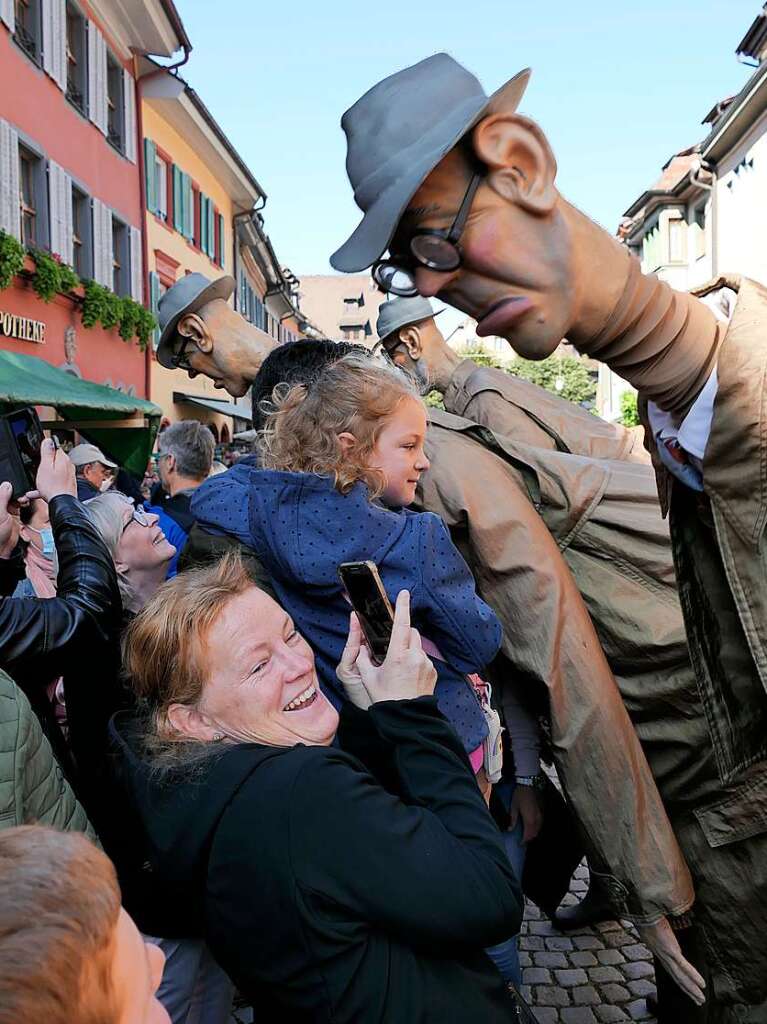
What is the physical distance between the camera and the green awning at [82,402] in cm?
603

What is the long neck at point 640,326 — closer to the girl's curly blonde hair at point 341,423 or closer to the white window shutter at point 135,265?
the girl's curly blonde hair at point 341,423

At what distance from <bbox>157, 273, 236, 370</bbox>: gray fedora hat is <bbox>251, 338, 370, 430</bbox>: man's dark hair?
0.86m

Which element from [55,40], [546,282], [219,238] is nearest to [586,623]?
[546,282]

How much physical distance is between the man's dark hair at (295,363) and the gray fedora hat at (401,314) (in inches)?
42.2

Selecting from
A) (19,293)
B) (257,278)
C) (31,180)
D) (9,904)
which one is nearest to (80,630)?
(9,904)

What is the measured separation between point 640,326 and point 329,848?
86 centimetres

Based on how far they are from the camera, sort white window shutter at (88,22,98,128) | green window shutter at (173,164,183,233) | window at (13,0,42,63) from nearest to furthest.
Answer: window at (13,0,42,63) → white window shutter at (88,22,98,128) → green window shutter at (173,164,183,233)

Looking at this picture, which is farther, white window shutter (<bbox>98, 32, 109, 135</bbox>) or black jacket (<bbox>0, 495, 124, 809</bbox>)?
white window shutter (<bbox>98, 32, 109, 135</bbox>)

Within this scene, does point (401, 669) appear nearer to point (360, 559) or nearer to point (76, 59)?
point (360, 559)

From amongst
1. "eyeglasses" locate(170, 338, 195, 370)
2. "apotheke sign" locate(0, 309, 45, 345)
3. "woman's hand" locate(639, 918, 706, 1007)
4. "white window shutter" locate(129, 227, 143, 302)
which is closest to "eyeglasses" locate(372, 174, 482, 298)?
"woman's hand" locate(639, 918, 706, 1007)

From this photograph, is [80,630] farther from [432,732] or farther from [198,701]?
[432,732]

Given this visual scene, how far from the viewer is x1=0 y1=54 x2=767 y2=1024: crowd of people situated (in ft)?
4.27

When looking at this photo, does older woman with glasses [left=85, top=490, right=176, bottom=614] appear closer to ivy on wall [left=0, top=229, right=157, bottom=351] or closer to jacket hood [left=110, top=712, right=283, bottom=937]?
jacket hood [left=110, top=712, right=283, bottom=937]

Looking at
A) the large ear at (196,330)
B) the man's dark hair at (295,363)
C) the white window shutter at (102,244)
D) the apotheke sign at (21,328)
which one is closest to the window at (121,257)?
the white window shutter at (102,244)
